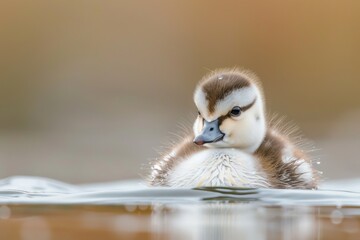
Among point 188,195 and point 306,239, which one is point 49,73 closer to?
point 188,195

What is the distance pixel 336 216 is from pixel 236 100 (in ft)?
4.62

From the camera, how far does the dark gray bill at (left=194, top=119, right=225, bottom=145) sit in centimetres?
798

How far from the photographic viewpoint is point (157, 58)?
14.7 metres

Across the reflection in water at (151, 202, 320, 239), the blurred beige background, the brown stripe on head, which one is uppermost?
the blurred beige background

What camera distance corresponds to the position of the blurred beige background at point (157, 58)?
1416cm

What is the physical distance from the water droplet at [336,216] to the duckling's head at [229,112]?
3.55 ft

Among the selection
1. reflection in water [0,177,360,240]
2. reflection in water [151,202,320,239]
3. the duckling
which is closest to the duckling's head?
the duckling

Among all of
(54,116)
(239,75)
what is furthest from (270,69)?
(239,75)

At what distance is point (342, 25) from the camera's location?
47.8ft

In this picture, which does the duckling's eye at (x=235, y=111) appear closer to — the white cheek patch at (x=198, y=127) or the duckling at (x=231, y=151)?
the duckling at (x=231, y=151)

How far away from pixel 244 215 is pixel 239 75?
1620 millimetres

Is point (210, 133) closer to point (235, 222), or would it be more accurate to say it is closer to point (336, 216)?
point (336, 216)

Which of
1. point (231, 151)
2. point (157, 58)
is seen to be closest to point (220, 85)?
point (231, 151)

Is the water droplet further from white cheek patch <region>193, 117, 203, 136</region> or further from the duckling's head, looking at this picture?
white cheek patch <region>193, 117, 203, 136</region>
